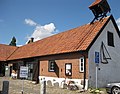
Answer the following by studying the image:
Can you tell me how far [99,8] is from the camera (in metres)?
21.5

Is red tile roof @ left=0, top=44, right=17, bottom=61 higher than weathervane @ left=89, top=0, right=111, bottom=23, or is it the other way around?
weathervane @ left=89, top=0, right=111, bottom=23

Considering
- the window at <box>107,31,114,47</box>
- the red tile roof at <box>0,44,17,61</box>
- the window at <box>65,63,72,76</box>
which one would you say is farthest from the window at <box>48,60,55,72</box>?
the red tile roof at <box>0,44,17,61</box>

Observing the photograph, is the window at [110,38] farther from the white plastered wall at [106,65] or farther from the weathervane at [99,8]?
the weathervane at [99,8]

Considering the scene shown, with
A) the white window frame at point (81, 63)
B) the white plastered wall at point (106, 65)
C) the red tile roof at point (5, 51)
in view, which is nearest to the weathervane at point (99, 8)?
the white plastered wall at point (106, 65)

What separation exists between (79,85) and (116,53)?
6.06 meters

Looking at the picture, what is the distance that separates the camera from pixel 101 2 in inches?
830

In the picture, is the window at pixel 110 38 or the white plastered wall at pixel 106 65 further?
the window at pixel 110 38

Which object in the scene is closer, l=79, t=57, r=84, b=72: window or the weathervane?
l=79, t=57, r=84, b=72: window

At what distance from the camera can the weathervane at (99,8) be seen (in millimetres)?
21078

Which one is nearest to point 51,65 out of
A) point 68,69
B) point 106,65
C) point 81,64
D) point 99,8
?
point 68,69

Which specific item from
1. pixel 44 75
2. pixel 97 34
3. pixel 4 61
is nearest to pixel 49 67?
pixel 44 75

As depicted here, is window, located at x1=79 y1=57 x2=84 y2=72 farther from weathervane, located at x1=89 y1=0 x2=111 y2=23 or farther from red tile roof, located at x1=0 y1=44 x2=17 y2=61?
red tile roof, located at x1=0 y1=44 x2=17 y2=61

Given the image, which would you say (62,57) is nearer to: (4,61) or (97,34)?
(97,34)

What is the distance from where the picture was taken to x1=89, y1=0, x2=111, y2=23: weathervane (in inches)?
830
